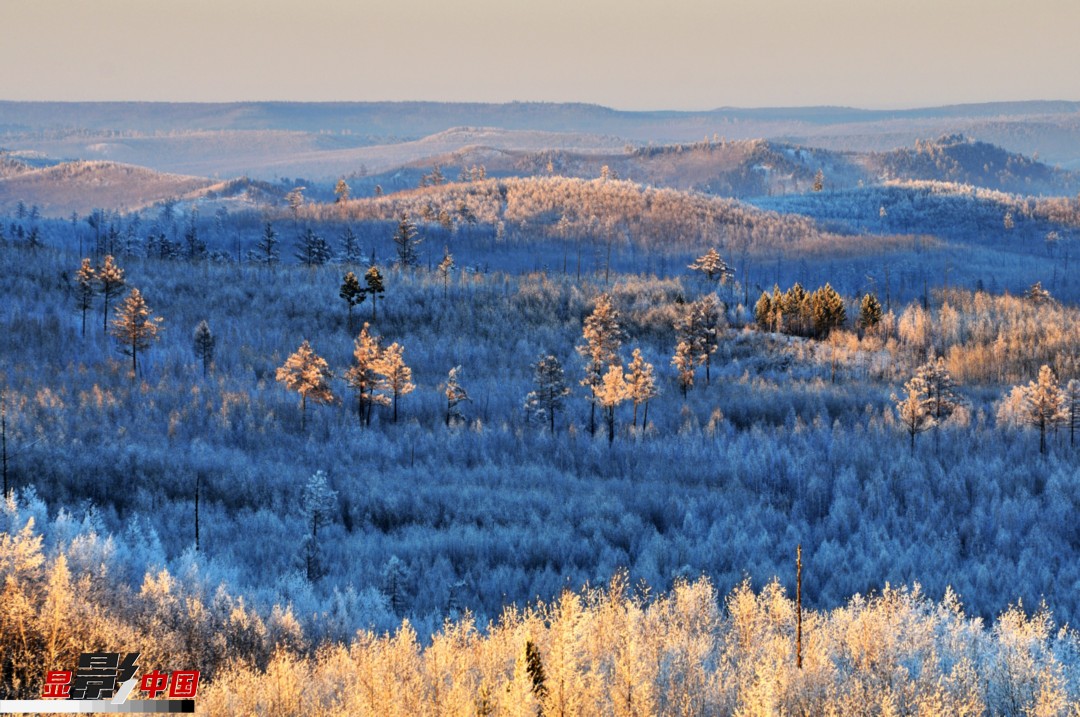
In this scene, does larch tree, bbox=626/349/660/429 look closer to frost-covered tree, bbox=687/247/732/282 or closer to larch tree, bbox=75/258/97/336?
larch tree, bbox=75/258/97/336

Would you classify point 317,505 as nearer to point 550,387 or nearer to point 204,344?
point 550,387

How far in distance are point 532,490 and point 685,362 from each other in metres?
28.1

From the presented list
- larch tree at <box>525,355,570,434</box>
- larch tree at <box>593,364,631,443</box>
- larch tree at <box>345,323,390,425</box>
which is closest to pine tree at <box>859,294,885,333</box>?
larch tree at <box>593,364,631,443</box>

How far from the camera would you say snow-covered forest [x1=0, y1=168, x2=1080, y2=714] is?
84.1ft

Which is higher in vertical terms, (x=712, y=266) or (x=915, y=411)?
(x=712, y=266)

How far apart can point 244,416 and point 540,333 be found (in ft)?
124

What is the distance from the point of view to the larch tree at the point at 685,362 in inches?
3182

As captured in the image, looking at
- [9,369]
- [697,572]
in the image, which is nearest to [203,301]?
[9,369]

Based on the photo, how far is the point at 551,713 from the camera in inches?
806

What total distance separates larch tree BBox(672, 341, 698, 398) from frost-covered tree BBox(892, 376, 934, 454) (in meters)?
17.5

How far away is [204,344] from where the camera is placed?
82500 mm

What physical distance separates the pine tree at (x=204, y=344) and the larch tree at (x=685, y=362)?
41.9 m

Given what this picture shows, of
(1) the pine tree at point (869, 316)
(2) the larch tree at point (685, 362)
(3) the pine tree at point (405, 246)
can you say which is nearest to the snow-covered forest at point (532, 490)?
(1) the pine tree at point (869, 316)

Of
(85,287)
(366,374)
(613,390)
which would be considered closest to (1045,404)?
(613,390)
